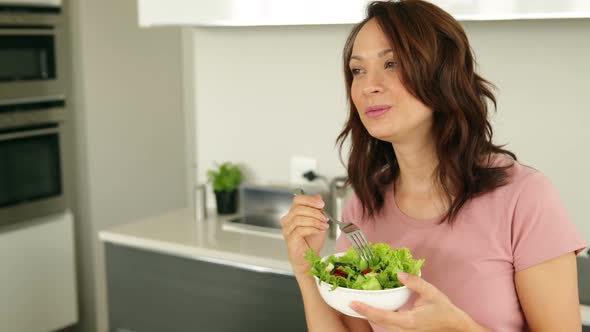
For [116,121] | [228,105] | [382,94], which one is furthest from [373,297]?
[116,121]

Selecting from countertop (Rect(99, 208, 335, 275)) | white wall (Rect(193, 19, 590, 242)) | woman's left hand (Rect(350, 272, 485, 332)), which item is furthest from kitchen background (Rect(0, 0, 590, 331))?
woman's left hand (Rect(350, 272, 485, 332))

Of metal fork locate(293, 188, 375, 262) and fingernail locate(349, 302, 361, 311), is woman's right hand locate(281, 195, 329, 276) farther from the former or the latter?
fingernail locate(349, 302, 361, 311)

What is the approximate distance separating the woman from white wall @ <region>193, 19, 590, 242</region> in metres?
0.79

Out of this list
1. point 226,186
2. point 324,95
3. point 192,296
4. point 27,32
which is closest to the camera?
point 192,296

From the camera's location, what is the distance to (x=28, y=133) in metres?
3.19

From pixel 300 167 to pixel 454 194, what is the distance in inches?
49.7

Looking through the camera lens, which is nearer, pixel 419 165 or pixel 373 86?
pixel 373 86

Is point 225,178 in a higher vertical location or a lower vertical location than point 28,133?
lower

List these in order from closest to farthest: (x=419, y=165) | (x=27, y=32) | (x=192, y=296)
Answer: (x=419, y=165) < (x=192, y=296) < (x=27, y=32)

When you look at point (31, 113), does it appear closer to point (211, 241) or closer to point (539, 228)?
point (211, 241)

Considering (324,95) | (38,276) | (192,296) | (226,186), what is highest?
(324,95)

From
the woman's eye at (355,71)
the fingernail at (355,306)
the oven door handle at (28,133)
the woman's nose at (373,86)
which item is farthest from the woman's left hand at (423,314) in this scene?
the oven door handle at (28,133)

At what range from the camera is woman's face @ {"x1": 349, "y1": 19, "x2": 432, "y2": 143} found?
54.3 inches

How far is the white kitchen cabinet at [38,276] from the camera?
312 centimetres
